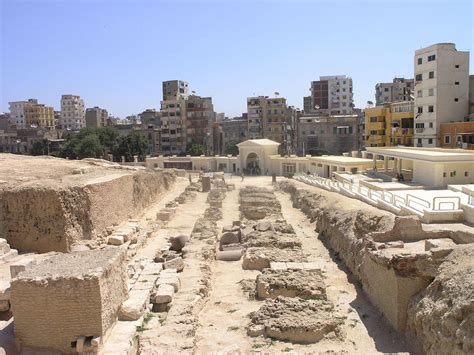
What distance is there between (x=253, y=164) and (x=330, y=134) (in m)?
17.2

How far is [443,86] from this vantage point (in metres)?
42.2

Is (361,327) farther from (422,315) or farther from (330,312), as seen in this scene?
(422,315)

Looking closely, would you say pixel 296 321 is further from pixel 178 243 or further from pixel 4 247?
pixel 4 247

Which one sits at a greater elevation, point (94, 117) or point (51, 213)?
point (94, 117)

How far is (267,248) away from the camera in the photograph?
58.6 feet

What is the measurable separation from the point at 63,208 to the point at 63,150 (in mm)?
46144

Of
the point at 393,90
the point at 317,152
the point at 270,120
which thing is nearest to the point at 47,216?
the point at 317,152

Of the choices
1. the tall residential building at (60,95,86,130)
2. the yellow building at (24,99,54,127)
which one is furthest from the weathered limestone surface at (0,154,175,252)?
the tall residential building at (60,95,86,130)

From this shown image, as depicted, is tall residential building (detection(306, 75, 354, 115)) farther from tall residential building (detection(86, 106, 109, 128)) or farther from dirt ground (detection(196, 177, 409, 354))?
dirt ground (detection(196, 177, 409, 354))

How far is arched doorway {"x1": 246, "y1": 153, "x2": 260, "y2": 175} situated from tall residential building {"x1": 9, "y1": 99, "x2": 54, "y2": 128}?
6184 centimetres

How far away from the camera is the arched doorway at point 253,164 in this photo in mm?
53031

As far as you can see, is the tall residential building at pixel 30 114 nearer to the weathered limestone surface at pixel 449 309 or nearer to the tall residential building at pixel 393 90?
the tall residential building at pixel 393 90

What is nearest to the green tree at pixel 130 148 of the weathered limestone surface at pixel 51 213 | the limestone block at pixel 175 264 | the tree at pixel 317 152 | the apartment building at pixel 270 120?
the apartment building at pixel 270 120

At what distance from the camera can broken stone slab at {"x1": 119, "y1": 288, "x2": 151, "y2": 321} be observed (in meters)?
11.0
